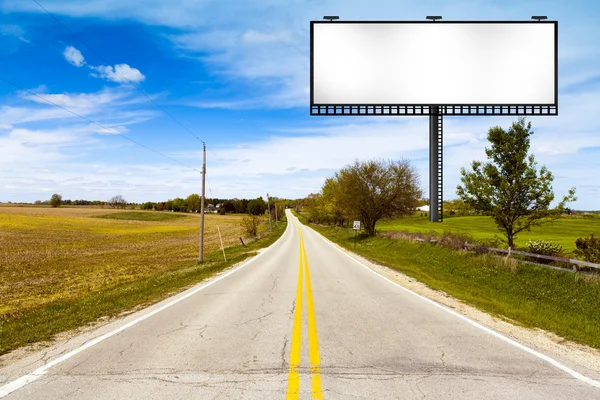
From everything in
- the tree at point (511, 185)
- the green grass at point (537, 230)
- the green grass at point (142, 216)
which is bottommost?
the green grass at point (142, 216)

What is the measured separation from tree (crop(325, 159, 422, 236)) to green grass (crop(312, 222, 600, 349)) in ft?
70.0

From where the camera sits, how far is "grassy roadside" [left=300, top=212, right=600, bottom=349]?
8.70 meters

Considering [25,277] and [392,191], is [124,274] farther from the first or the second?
[392,191]

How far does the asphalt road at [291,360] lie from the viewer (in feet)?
14.9

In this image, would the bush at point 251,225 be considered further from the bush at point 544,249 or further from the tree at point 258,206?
the tree at point 258,206

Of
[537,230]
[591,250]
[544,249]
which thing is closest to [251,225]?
[537,230]

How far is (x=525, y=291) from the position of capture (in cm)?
1317

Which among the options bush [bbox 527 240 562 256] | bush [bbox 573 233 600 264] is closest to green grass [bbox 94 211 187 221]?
bush [bbox 527 240 562 256]

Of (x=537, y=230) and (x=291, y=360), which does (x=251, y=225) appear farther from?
(x=291, y=360)

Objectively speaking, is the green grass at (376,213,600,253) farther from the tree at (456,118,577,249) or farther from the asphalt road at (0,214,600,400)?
the asphalt road at (0,214,600,400)

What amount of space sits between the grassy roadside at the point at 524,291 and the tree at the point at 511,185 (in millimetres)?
2680

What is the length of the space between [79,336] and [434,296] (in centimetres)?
952

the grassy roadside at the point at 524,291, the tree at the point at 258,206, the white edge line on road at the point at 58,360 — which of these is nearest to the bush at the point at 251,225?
the grassy roadside at the point at 524,291

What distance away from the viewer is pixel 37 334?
23.5 feet
